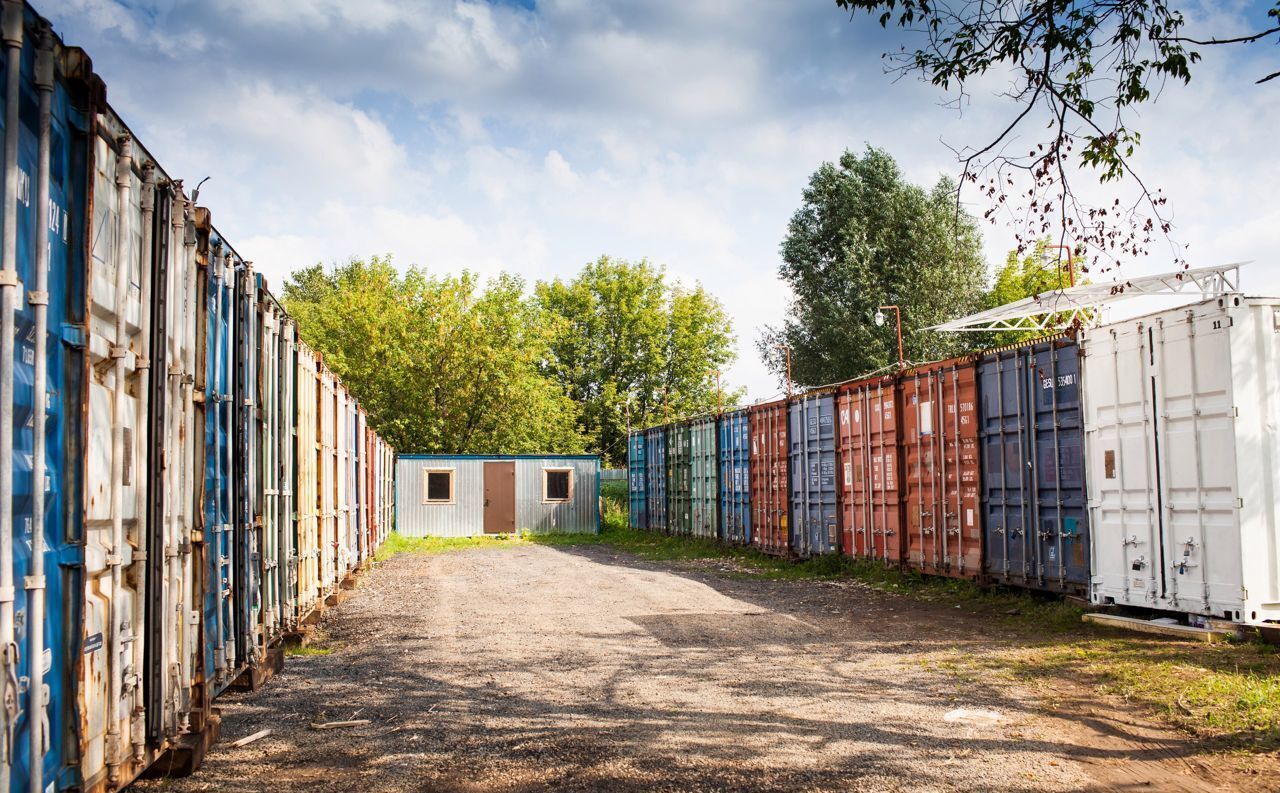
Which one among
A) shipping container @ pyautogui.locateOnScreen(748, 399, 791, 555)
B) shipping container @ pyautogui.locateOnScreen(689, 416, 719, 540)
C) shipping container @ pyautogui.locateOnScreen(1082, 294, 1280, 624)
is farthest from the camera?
shipping container @ pyautogui.locateOnScreen(689, 416, 719, 540)

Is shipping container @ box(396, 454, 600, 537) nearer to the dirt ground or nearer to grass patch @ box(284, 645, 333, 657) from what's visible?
the dirt ground

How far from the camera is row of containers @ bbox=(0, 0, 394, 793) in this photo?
339cm

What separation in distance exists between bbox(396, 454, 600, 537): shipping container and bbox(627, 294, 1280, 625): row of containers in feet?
47.9

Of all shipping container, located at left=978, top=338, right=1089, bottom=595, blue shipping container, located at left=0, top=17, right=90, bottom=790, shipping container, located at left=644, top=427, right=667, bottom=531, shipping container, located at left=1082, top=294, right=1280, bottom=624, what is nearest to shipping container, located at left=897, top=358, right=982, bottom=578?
shipping container, located at left=978, top=338, right=1089, bottom=595

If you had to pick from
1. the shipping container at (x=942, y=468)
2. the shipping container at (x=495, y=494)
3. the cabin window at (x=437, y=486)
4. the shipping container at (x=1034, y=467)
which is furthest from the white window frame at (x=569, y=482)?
the shipping container at (x=1034, y=467)

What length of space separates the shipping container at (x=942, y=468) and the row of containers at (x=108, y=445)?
10141 mm

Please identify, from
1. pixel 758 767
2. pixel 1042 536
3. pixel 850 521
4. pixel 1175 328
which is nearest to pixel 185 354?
pixel 758 767

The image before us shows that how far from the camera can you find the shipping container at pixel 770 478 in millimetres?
21016

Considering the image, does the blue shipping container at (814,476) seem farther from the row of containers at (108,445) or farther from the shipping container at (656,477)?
the row of containers at (108,445)

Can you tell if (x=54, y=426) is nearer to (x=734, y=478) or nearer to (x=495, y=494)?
(x=734, y=478)

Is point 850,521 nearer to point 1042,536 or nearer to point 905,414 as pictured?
point 905,414

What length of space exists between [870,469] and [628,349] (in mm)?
42142

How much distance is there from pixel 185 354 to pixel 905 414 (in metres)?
12.7

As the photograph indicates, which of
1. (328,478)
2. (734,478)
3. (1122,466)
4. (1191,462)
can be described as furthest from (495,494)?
(1191,462)
